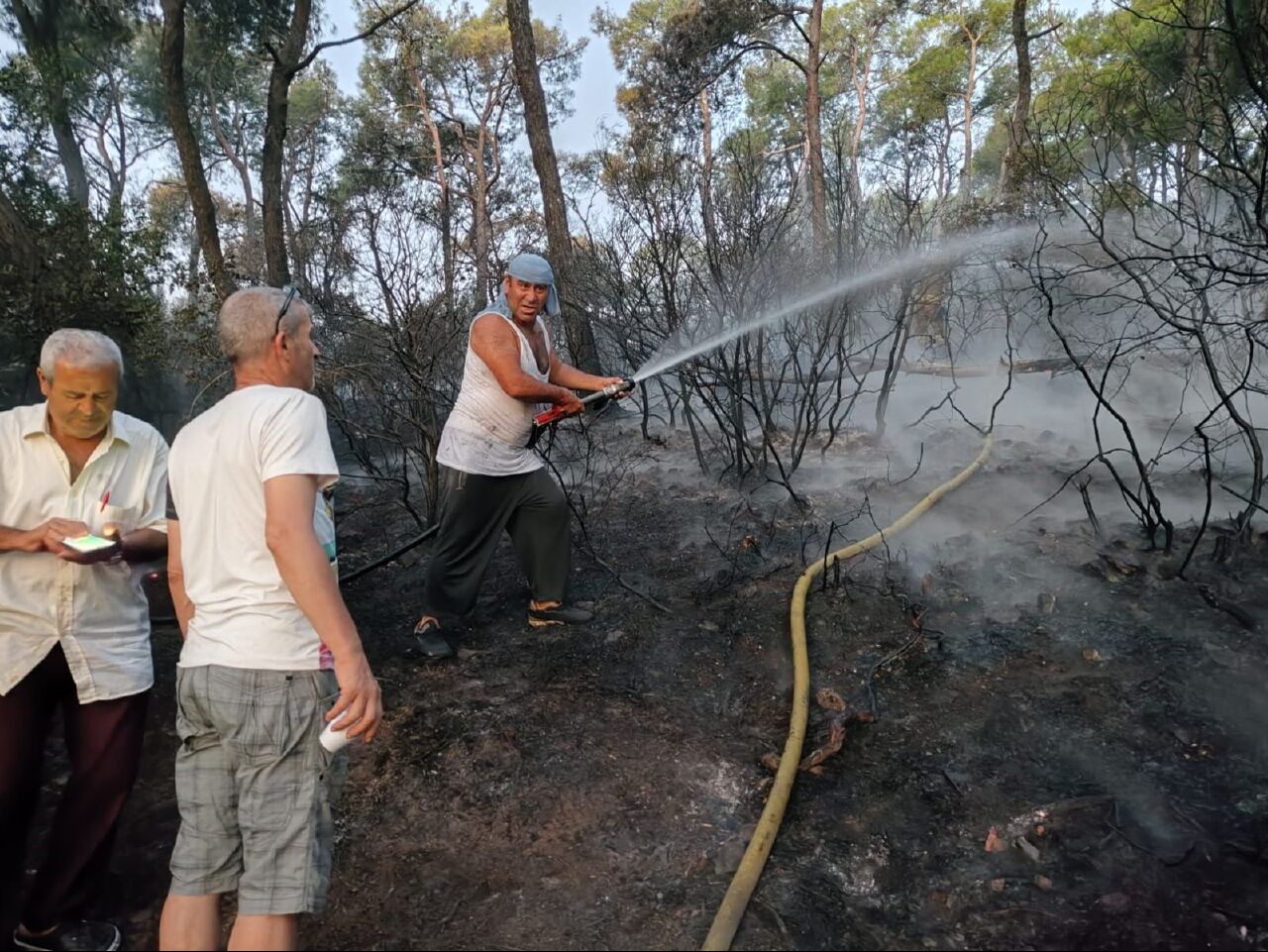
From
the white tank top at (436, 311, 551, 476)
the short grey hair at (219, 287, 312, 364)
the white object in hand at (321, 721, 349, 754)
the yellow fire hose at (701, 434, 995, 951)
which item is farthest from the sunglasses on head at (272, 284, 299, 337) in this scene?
the yellow fire hose at (701, 434, 995, 951)

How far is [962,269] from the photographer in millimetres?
8109

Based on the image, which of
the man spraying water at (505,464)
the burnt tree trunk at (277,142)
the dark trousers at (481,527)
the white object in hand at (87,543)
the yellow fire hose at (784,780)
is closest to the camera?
the white object in hand at (87,543)

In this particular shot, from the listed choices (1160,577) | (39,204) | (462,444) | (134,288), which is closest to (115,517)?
(462,444)

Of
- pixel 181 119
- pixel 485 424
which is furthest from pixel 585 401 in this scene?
pixel 181 119

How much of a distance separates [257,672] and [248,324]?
0.73 metres

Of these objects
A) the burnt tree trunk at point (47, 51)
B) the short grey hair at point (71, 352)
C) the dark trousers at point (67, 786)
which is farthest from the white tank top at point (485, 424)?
the burnt tree trunk at point (47, 51)

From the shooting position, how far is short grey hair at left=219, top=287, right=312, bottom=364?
165cm

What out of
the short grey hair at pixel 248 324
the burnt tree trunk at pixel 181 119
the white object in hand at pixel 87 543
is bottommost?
the white object in hand at pixel 87 543

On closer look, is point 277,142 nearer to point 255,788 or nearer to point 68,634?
point 68,634

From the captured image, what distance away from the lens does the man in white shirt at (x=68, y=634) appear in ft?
6.19

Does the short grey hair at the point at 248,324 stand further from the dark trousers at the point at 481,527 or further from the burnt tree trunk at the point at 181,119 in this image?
the burnt tree trunk at the point at 181,119

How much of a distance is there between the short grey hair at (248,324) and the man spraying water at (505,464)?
1628 mm

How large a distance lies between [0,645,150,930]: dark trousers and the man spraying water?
5.05 ft

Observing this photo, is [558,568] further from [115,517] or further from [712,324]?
[712,324]
